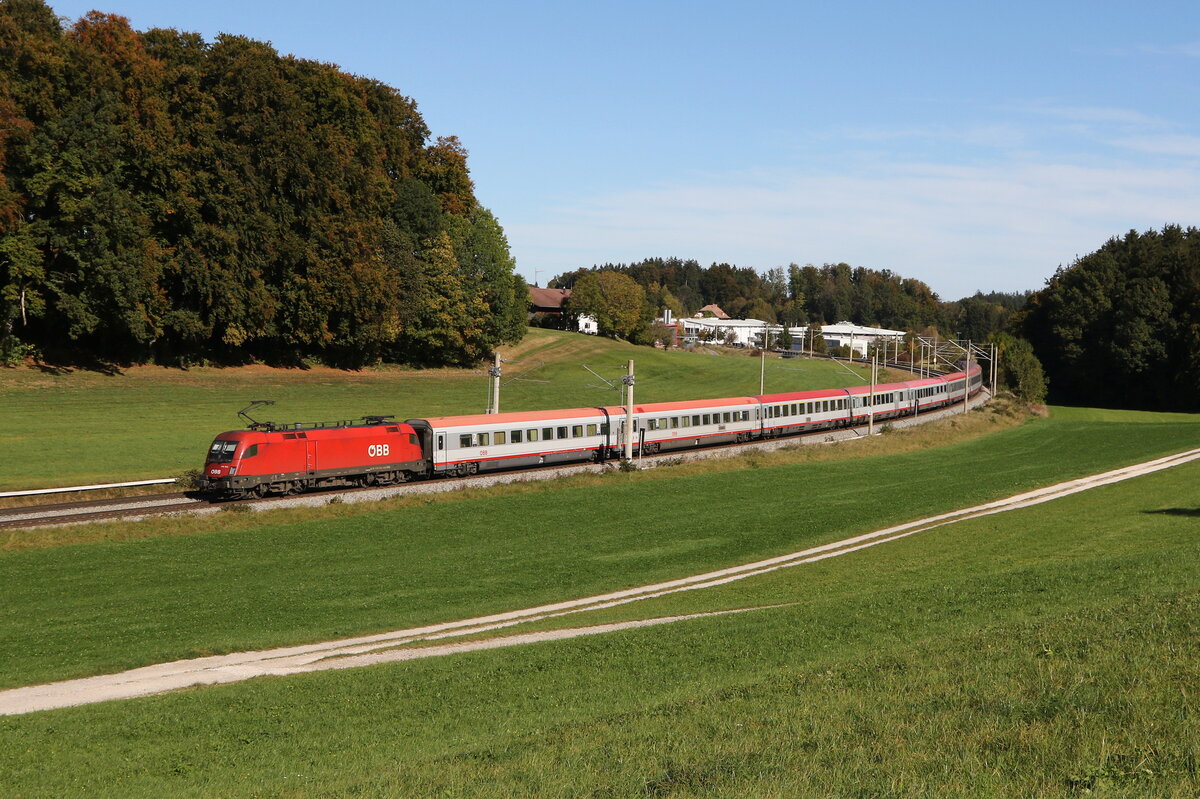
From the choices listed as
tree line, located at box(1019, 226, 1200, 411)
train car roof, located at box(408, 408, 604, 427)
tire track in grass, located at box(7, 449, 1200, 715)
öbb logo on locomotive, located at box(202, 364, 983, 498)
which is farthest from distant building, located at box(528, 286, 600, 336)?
tire track in grass, located at box(7, 449, 1200, 715)

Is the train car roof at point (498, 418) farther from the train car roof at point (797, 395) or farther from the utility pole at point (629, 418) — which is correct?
the train car roof at point (797, 395)

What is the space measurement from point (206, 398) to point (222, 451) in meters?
32.7

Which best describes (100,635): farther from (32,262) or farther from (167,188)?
(167,188)

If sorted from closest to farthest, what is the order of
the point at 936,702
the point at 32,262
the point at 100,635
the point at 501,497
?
the point at 936,702, the point at 100,635, the point at 501,497, the point at 32,262

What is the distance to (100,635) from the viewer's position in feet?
76.8

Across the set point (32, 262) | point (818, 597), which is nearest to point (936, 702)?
point (818, 597)

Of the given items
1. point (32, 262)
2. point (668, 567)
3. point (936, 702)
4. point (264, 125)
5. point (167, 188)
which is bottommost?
point (668, 567)

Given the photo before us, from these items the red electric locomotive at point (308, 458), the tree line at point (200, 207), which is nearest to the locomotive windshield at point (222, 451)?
the red electric locomotive at point (308, 458)

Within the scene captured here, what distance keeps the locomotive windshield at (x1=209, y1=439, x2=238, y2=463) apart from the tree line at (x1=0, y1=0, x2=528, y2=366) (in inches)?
1284

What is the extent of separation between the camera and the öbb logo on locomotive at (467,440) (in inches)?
1570

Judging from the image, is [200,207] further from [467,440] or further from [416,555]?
[416,555]

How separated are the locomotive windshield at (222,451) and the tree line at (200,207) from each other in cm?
3262

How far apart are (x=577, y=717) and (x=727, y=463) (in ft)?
137

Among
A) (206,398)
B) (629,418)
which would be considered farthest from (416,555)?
(206,398)
